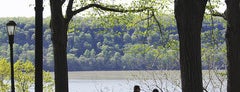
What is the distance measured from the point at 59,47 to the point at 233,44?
7.54 meters

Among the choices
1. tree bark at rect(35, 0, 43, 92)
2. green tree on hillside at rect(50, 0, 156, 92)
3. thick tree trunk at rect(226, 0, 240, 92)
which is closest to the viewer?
tree bark at rect(35, 0, 43, 92)

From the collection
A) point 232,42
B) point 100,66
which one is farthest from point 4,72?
point 100,66

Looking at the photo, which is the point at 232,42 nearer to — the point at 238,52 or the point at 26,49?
the point at 238,52

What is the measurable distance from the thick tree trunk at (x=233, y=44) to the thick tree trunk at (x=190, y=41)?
2551 mm

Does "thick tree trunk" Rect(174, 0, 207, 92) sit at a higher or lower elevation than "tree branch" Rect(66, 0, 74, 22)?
lower

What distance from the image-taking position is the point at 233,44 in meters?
17.9

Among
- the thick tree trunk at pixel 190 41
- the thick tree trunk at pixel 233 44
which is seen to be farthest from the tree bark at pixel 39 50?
the thick tree trunk at pixel 233 44

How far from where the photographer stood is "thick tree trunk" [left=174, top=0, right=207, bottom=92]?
599 inches

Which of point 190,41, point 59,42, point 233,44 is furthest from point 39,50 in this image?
point 59,42

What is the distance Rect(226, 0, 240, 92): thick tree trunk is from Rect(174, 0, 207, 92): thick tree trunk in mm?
2551

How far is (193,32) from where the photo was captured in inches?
611

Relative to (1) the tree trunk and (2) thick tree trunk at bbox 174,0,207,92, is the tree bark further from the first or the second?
(1) the tree trunk

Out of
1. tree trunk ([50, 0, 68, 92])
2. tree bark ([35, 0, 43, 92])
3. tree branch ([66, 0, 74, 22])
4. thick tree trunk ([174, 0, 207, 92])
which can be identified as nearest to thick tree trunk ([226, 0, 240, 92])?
thick tree trunk ([174, 0, 207, 92])

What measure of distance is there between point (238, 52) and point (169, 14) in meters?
9.77
